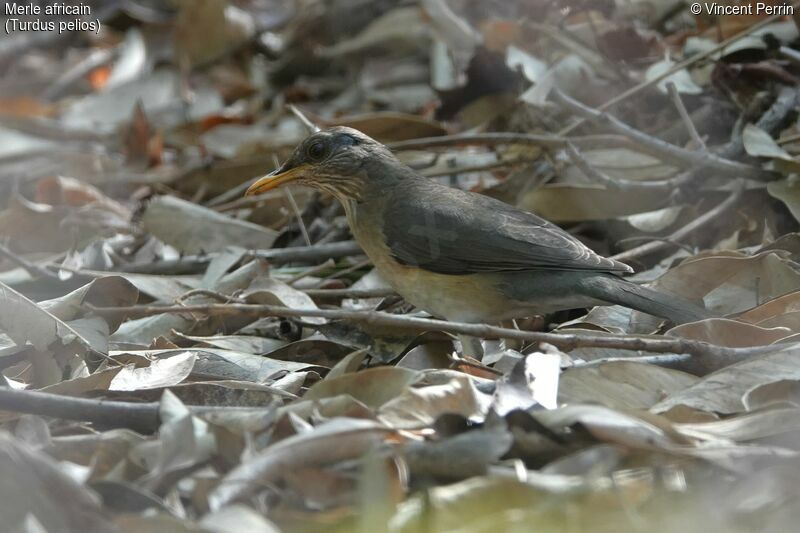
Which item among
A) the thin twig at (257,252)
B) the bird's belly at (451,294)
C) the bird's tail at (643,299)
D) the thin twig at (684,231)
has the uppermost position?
the bird's tail at (643,299)

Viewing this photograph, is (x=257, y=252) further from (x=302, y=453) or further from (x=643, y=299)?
(x=302, y=453)

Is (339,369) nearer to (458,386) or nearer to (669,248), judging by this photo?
(458,386)

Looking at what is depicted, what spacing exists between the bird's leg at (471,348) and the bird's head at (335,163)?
4.65ft

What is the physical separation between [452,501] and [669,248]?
289cm

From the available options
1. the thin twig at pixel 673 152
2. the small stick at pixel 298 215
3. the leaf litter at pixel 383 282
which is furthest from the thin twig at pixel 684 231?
the small stick at pixel 298 215

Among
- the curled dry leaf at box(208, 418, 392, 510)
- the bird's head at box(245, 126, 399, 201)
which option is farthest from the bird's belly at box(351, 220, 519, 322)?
the curled dry leaf at box(208, 418, 392, 510)

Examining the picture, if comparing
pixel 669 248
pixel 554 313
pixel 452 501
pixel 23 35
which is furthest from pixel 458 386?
pixel 23 35

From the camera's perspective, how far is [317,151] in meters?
5.42

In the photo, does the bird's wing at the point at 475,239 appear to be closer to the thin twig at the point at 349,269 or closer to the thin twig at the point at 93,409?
the thin twig at the point at 349,269

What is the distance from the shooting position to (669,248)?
531 cm

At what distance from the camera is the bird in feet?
15.0

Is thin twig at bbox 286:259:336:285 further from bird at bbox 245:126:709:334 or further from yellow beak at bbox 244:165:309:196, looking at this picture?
yellow beak at bbox 244:165:309:196

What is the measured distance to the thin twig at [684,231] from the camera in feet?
17.0

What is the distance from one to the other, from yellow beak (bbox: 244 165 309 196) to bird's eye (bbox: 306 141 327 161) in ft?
0.22
